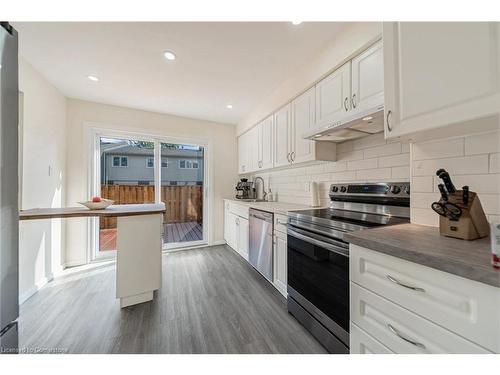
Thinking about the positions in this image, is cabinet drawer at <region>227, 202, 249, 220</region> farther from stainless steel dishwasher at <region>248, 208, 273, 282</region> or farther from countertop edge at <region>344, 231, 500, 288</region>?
countertop edge at <region>344, 231, 500, 288</region>

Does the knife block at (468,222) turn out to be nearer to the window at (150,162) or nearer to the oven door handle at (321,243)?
the oven door handle at (321,243)

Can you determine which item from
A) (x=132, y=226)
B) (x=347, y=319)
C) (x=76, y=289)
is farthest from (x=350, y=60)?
(x=76, y=289)

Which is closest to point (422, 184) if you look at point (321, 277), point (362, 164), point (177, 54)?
point (362, 164)

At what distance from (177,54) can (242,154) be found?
2.04m

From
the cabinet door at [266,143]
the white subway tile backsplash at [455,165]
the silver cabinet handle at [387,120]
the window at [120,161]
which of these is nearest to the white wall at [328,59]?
the cabinet door at [266,143]

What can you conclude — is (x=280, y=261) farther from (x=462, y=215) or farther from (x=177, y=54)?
(x=177, y=54)

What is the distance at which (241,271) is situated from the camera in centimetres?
258

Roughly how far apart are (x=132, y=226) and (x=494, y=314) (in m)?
2.21

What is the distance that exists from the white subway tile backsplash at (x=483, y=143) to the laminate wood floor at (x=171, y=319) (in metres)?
1.50

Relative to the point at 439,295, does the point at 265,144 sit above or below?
above

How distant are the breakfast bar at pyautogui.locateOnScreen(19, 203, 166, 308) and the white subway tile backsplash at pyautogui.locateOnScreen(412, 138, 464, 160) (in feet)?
6.88

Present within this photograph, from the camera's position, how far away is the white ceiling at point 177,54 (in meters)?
1.53

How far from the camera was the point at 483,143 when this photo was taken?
A: 3.15ft
